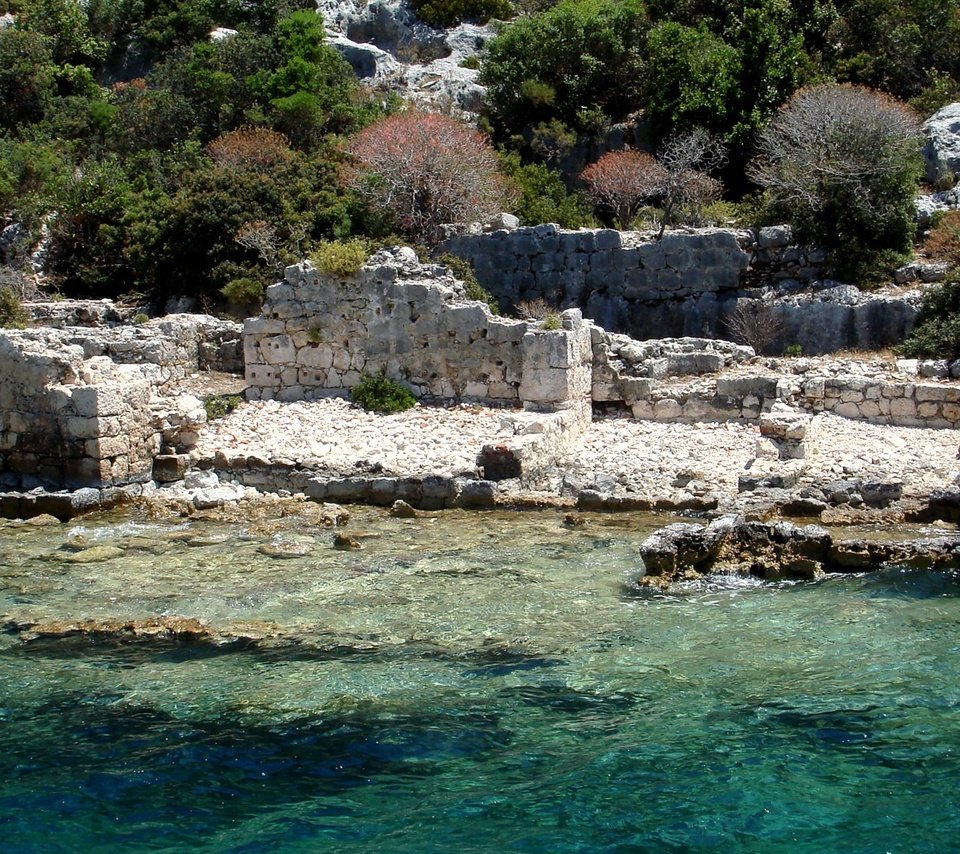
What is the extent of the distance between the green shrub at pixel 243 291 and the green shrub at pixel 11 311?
355 centimetres

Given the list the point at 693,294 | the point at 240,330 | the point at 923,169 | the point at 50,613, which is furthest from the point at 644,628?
the point at 923,169

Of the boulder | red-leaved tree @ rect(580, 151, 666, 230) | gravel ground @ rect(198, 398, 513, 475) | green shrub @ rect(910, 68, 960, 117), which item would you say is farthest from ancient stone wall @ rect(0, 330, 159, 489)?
green shrub @ rect(910, 68, 960, 117)

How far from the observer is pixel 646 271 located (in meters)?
23.1

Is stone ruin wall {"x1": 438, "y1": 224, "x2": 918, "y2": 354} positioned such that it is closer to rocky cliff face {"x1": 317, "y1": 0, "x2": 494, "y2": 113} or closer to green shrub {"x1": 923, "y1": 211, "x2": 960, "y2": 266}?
green shrub {"x1": 923, "y1": 211, "x2": 960, "y2": 266}

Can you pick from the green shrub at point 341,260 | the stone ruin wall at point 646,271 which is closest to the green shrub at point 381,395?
the green shrub at point 341,260

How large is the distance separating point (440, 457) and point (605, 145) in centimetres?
1762

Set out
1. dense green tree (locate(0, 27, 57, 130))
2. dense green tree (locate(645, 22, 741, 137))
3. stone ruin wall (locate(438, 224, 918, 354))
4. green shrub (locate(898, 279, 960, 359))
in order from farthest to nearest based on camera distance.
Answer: dense green tree (locate(0, 27, 57, 130)) < dense green tree (locate(645, 22, 741, 137)) < stone ruin wall (locate(438, 224, 918, 354)) < green shrub (locate(898, 279, 960, 359))

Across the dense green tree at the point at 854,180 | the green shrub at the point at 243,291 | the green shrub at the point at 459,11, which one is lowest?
the green shrub at the point at 243,291

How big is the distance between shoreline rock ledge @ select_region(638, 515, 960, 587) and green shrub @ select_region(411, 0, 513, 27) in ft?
99.0

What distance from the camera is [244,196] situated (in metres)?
24.1

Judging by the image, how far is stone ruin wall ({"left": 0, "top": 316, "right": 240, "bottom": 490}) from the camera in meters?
14.9

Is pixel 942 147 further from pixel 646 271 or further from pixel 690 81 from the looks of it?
pixel 646 271

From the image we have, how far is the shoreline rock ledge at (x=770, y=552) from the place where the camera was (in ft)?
36.8

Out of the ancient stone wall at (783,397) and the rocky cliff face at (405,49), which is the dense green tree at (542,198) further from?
the ancient stone wall at (783,397)
